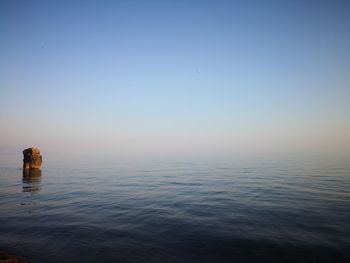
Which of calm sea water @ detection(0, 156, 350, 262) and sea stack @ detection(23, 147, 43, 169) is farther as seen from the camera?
sea stack @ detection(23, 147, 43, 169)

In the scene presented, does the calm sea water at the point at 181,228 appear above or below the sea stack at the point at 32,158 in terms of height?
below

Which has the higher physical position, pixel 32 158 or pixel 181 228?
pixel 32 158

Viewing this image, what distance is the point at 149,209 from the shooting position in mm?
21266

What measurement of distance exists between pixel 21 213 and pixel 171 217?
43.9ft

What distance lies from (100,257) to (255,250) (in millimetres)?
7939

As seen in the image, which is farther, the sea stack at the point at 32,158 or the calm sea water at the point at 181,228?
the sea stack at the point at 32,158

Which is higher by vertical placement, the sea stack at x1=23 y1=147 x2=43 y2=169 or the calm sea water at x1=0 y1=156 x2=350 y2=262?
the sea stack at x1=23 y1=147 x2=43 y2=169

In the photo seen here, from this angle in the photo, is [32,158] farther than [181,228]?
Yes

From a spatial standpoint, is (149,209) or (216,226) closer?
(216,226)

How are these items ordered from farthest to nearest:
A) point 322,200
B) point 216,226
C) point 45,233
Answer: point 322,200
point 216,226
point 45,233

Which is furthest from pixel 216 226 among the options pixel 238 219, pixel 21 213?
pixel 21 213

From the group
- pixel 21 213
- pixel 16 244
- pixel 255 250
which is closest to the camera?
pixel 255 250

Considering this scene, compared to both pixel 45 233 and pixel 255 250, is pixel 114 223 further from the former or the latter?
pixel 255 250

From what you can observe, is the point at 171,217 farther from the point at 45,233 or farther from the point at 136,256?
the point at 45,233
